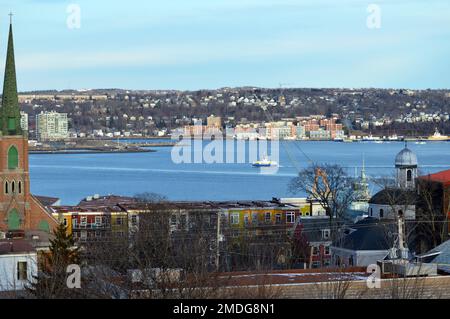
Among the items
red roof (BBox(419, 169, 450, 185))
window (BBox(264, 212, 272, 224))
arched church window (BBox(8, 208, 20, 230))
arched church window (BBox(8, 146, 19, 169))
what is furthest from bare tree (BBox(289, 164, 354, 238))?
arched church window (BBox(8, 146, 19, 169))

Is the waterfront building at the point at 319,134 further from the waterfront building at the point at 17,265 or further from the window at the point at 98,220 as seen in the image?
the waterfront building at the point at 17,265

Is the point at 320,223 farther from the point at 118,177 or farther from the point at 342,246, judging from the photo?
the point at 118,177

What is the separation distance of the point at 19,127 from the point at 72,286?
15255mm

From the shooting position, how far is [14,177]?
23031mm

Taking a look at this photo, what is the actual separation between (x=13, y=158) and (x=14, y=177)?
42 centimetres

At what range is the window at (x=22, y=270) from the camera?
508 inches

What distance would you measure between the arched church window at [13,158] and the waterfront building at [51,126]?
94.2 metres

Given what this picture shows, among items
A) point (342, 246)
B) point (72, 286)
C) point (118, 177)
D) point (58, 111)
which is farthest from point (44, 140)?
point (72, 286)

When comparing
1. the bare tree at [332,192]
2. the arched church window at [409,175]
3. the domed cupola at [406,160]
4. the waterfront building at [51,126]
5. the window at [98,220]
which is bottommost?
the window at [98,220]

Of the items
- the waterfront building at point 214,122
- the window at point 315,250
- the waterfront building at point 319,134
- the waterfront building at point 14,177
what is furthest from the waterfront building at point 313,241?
the waterfront building at point 319,134

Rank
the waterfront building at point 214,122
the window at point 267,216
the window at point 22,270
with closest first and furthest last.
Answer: the window at point 22,270, the window at point 267,216, the waterfront building at point 214,122

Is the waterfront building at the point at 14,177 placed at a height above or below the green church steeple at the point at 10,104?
below

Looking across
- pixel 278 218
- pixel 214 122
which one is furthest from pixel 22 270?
pixel 214 122

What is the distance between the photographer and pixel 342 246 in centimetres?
2031
